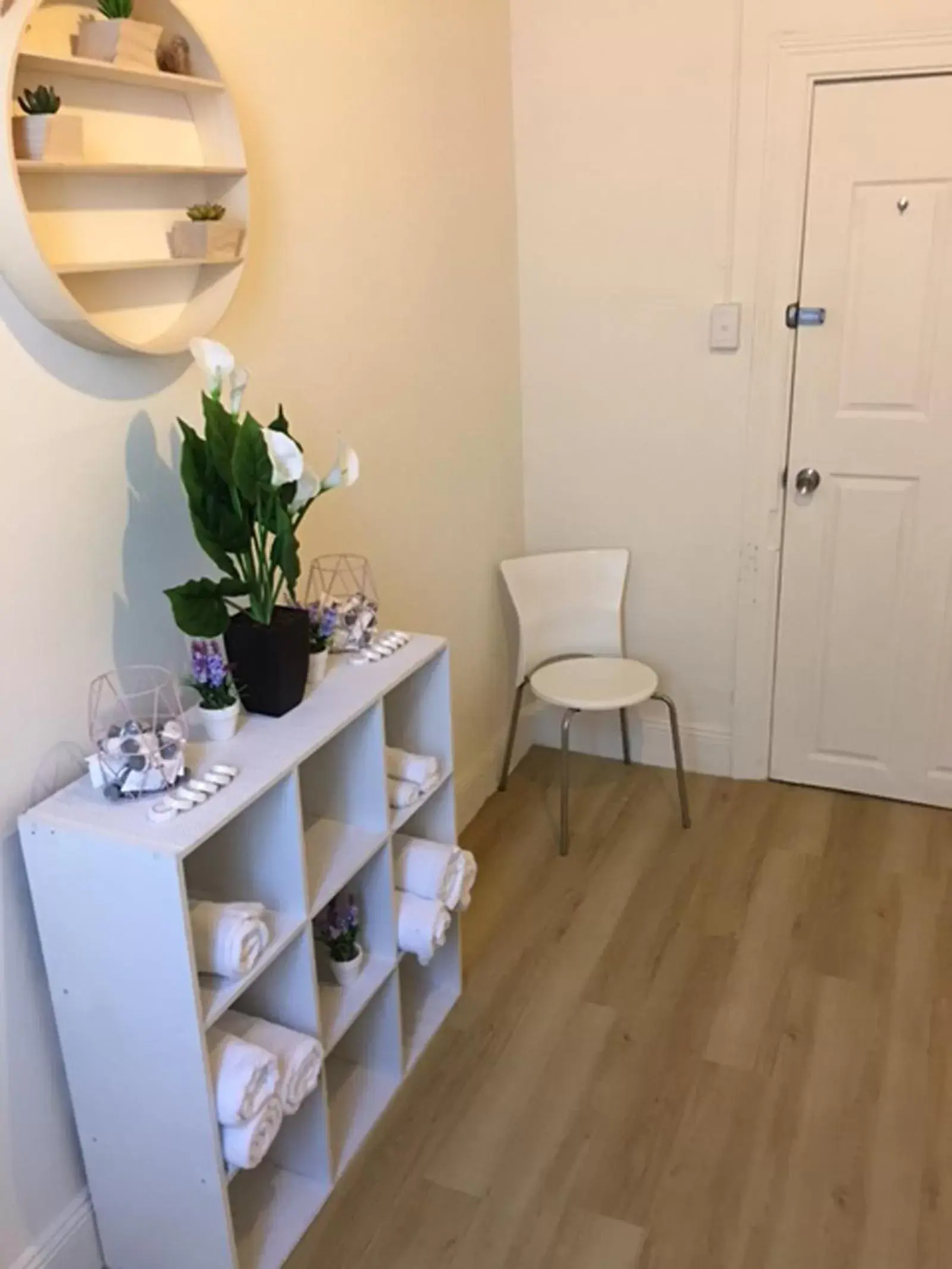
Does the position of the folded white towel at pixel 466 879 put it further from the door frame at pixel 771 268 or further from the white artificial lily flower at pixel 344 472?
the door frame at pixel 771 268

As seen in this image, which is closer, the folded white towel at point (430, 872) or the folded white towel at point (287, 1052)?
the folded white towel at point (287, 1052)

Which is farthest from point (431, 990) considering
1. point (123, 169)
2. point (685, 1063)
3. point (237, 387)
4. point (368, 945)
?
point (123, 169)

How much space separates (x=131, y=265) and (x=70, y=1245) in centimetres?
151

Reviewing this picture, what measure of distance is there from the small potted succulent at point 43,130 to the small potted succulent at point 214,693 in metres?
0.72

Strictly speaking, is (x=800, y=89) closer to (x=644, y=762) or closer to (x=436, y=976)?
(x=644, y=762)

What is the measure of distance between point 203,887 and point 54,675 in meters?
0.46

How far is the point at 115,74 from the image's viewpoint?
5.11 ft

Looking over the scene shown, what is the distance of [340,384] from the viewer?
231 centimetres

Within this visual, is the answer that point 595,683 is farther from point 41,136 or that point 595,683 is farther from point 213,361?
point 41,136

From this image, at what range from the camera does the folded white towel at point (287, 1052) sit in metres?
1.72

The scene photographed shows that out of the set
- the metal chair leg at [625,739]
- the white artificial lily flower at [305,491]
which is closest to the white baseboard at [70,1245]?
the white artificial lily flower at [305,491]

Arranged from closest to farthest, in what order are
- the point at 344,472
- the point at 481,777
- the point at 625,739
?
the point at 344,472 → the point at 481,777 → the point at 625,739

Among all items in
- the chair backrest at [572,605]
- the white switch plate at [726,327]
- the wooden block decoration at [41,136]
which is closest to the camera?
the wooden block decoration at [41,136]

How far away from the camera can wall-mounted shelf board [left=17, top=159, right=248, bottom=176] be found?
56.7 inches
